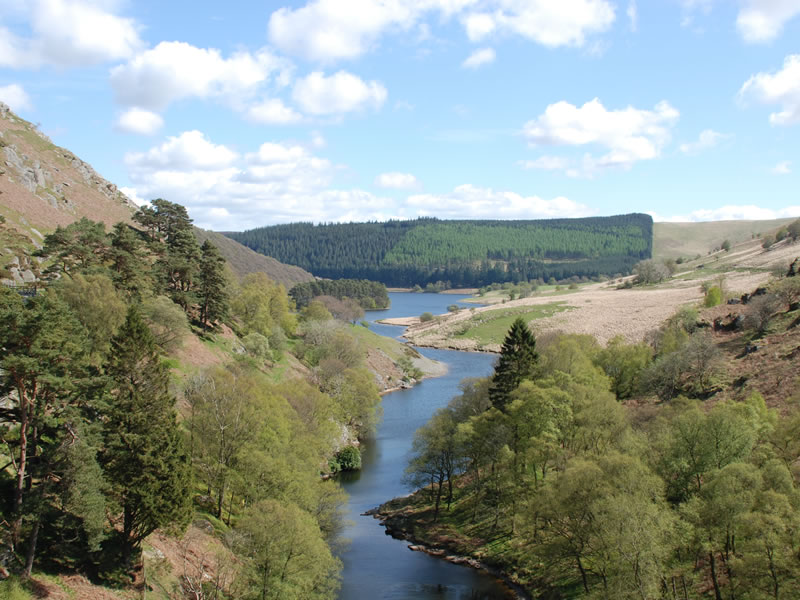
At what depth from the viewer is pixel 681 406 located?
4419cm

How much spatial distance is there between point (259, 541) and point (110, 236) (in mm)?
37327

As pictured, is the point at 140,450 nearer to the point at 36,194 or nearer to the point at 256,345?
the point at 256,345

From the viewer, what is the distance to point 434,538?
150 feet

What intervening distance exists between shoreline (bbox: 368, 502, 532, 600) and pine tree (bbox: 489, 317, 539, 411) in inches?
517

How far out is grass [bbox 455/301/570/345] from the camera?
141500 mm

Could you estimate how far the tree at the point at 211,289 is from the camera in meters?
65.9

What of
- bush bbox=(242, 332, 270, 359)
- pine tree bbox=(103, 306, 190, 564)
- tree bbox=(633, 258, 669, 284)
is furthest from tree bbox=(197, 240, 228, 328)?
tree bbox=(633, 258, 669, 284)

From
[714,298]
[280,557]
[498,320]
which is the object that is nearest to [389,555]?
[280,557]

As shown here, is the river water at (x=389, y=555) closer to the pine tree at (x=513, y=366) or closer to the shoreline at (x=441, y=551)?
the shoreline at (x=441, y=551)

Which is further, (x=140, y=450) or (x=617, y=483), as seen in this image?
(x=617, y=483)

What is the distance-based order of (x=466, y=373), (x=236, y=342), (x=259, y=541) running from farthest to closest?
(x=466, y=373) < (x=236, y=342) < (x=259, y=541)

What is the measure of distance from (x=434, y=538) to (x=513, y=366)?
16.3m

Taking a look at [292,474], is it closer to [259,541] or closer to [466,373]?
[259,541]

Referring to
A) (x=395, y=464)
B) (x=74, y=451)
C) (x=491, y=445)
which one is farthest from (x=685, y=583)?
(x=395, y=464)
